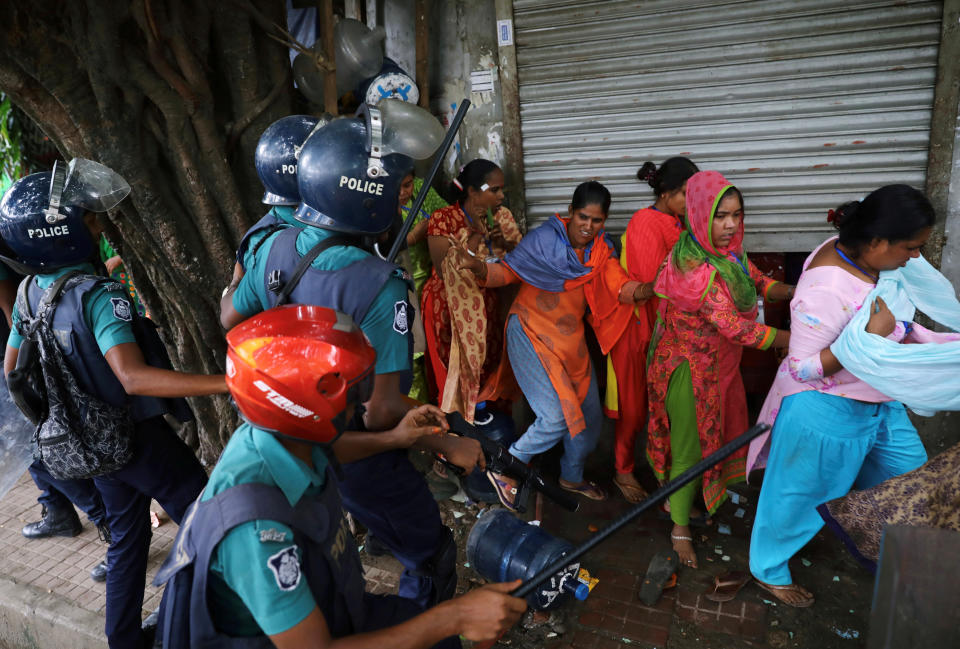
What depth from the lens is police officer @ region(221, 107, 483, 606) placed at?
7.73ft

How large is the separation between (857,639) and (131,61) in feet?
15.4

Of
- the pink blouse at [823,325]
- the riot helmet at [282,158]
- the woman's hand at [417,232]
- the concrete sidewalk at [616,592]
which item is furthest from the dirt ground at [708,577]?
the riot helmet at [282,158]

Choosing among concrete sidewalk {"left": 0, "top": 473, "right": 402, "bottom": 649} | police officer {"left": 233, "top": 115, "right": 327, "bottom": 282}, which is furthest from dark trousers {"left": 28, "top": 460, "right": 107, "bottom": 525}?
police officer {"left": 233, "top": 115, "right": 327, "bottom": 282}

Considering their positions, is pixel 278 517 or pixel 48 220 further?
pixel 48 220

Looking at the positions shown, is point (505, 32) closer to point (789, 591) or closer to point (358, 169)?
point (358, 169)

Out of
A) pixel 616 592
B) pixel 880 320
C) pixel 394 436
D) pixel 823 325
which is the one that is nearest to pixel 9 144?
pixel 394 436

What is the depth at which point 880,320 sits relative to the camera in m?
2.64

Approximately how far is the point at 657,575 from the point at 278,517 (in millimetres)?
2417

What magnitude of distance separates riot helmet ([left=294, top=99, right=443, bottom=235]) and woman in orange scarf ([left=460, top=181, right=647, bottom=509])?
1348 mm

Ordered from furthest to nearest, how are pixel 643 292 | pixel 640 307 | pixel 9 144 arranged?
1. pixel 9 144
2. pixel 640 307
3. pixel 643 292

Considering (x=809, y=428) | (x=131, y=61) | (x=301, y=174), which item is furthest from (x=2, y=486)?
(x=809, y=428)

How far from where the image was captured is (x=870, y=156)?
3.62 metres

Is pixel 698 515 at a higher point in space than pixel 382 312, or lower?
lower

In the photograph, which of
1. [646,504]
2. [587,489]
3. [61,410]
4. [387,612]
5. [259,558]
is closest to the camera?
[259,558]
